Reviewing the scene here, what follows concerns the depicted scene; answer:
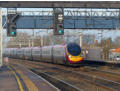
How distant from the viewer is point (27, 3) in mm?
28406

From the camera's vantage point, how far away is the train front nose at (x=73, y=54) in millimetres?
30672

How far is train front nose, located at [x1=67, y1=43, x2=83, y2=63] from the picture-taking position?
30672 mm

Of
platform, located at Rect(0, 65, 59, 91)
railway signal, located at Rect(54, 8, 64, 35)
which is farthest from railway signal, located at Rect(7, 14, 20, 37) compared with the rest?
platform, located at Rect(0, 65, 59, 91)

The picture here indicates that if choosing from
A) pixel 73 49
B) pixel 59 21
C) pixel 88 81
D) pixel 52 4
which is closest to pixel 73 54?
pixel 73 49


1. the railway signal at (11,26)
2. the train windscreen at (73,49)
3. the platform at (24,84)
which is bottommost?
the platform at (24,84)

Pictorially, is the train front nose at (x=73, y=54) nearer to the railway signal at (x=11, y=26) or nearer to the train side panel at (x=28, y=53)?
the railway signal at (x=11, y=26)

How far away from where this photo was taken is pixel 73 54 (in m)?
31.1

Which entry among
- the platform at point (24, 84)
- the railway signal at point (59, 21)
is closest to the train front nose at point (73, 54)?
the railway signal at point (59, 21)

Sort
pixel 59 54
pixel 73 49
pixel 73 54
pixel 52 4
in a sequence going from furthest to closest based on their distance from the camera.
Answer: pixel 59 54, pixel 73 49, pixel 73 54, pixel 52 4

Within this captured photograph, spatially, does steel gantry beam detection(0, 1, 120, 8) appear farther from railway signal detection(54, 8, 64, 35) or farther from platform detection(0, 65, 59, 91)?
platform detection(0, 65, 59, 91)

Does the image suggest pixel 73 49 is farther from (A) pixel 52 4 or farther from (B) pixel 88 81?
(B) pixel 88 81

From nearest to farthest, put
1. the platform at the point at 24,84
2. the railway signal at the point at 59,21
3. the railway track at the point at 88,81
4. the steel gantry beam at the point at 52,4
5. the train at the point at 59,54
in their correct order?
the platform at the point at 24,84
the railway track at the point at 88,81
the steel gantry beam at the point at 52,4
the railway signal at the point at 59,21
the train at the point at 59,54

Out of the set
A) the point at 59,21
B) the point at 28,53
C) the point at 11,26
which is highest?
the point at 59,21

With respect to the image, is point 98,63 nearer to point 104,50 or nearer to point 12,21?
point 104,50
